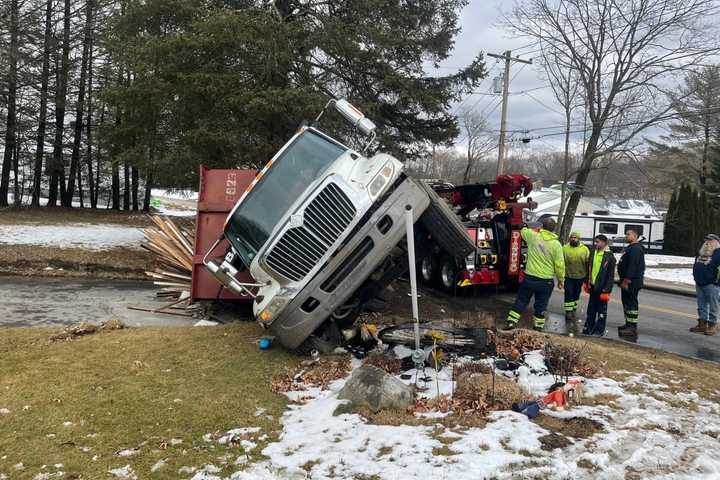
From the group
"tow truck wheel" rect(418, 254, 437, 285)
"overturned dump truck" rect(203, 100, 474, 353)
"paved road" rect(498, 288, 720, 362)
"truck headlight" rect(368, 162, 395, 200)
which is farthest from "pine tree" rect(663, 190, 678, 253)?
"truck headlight" rect(368, 162, 395, 200)

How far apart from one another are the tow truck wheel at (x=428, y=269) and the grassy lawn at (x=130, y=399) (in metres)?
6.14

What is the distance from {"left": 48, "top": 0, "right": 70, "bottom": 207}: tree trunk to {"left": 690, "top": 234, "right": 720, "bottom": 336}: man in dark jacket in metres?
26.1

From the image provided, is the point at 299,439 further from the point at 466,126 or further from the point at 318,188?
the point at 466,126

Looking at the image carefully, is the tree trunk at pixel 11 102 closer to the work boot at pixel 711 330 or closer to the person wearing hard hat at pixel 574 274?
the person wearing hard hat at pixel 574 274

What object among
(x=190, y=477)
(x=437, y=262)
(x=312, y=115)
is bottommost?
(x=190, y=477)

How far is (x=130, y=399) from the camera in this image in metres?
4.59

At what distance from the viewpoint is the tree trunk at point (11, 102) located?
1968 centimetres

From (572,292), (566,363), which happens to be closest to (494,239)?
(572,292)

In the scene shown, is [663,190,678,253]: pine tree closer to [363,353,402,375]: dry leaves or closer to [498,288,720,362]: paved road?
[498,288,720,362]: paved road

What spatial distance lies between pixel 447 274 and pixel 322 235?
659 centimetres

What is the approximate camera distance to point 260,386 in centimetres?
502

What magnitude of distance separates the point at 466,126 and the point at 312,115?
30623mm

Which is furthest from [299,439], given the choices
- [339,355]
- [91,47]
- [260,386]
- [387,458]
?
[91,47]

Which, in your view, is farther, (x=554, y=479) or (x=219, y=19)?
(x=219, y=19)
